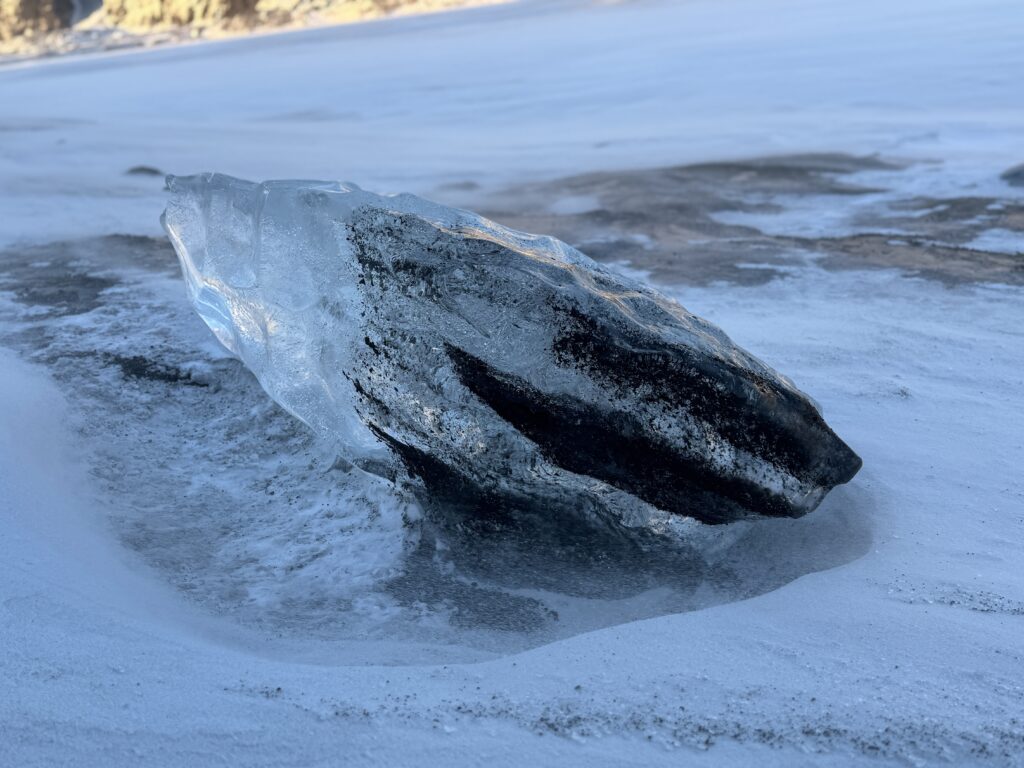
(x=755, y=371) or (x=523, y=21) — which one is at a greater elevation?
(x=523, y=21)

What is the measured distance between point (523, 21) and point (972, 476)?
1615cm

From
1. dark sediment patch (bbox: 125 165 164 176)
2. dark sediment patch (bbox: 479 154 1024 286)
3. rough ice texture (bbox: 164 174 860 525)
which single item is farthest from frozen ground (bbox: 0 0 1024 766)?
dark sediment patch (bbox: 125 165 164 176)

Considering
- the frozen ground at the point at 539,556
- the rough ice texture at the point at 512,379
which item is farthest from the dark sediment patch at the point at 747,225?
the rough ice texture at the point at 512,379

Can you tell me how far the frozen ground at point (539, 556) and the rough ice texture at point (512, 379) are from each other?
0.13 m

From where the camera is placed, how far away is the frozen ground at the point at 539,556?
1.66 meters

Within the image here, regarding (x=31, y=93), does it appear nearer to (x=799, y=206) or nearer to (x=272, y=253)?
(x=799, y=206)

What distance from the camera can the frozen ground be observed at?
65.3 inches

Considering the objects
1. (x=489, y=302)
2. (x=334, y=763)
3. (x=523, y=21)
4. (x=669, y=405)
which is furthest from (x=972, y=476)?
(x=523, y=21)

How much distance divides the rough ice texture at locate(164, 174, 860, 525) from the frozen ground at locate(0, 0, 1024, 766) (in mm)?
131

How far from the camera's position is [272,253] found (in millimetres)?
2438

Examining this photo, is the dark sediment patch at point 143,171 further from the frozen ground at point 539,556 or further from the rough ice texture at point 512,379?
the rough ice texture at point 512,379

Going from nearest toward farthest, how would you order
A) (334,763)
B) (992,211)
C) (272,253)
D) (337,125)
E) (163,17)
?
(334,763)
(272,253)
(992,211)
(337,125)
(163,17)

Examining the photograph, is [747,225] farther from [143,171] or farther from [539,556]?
[143,171]

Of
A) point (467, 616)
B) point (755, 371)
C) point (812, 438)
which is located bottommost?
point (467, 616)
